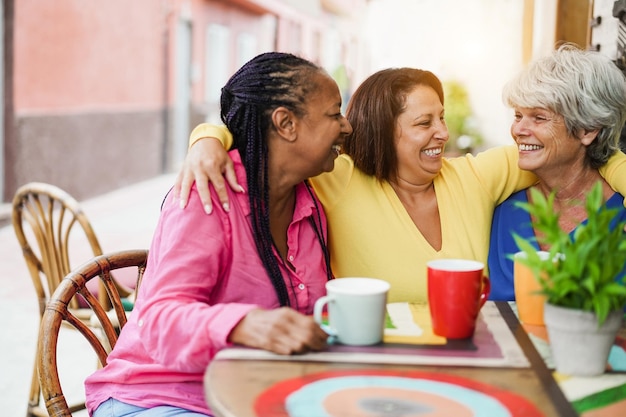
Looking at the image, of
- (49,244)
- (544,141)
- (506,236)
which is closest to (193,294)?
(506,236)

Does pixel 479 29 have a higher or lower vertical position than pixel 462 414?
higher

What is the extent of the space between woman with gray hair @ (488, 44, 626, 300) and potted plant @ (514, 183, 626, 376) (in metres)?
0.79

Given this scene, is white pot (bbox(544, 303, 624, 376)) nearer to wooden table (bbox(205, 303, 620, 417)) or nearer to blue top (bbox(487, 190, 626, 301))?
wooden table (bbox(205, 303, 620, 417))

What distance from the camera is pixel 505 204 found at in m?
2.17

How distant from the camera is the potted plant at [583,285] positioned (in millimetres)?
1190

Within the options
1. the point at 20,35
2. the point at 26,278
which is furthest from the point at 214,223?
the point at 20,35

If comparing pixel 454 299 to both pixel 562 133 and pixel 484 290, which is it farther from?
pixel 562 133

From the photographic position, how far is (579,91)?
2.10m

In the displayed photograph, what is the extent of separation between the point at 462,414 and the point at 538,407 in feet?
0.37

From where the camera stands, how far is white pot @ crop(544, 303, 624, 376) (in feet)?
4.05

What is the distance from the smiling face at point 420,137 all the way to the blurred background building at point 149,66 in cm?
145

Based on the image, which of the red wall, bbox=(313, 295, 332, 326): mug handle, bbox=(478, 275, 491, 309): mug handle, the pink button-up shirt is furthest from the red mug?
the red wall

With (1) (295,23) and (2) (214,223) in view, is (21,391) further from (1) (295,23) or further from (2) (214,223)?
(1) (295,23)

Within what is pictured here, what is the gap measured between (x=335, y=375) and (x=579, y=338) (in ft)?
1.27
